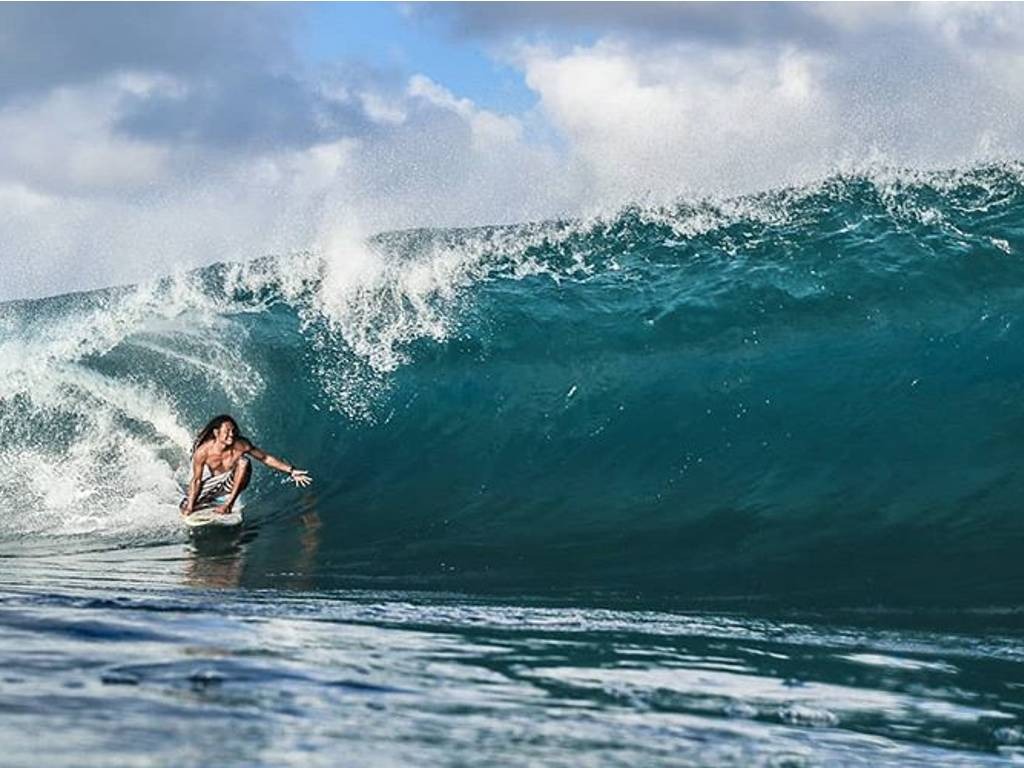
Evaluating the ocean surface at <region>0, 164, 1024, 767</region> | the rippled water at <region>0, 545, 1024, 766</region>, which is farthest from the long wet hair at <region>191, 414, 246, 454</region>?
the rippled water at <region>0, 545, 1024, 766</region>

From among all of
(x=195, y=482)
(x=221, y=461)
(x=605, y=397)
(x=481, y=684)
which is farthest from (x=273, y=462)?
(x=481, y=684)

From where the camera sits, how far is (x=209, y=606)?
805 centimetres

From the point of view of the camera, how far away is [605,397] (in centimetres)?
1495

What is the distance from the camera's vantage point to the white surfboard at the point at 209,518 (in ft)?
42.1

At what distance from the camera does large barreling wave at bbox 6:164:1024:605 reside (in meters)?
11.3

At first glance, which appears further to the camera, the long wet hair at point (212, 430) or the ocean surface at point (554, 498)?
the long wet hair at point (212, 430)

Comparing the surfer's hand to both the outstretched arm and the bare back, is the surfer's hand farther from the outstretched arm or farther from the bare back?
the outstretched arm

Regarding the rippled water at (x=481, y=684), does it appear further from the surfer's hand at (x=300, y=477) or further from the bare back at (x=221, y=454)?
the surfer's hand at (x=300, y=477)

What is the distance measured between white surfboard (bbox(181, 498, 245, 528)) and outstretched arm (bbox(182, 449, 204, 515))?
2.5 inches

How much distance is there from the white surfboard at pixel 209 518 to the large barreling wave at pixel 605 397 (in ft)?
0.99

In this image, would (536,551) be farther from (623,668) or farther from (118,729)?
(118,729)

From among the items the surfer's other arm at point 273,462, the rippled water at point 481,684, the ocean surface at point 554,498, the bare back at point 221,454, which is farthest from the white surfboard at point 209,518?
the rippled water at point 481,684

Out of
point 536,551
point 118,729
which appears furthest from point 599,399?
point 118,729

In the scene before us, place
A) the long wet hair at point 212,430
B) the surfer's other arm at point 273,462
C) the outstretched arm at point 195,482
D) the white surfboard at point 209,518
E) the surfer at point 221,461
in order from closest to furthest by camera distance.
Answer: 1. the white surfboard at point 209,518
2. the outstretched arm at point 195,482
3. the surfer at point 221,461
4. the long wet hair at point 212,430
5. the surfer's other arm at point 273,462
